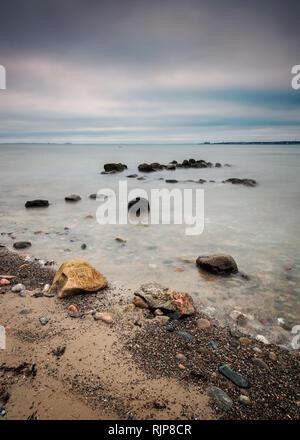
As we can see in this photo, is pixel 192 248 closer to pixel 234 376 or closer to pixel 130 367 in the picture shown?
pixel 234 376

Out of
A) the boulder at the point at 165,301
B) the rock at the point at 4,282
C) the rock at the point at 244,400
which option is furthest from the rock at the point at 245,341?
the rock at the point at 4,282

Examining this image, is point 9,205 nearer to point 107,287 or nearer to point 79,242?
point 79,242

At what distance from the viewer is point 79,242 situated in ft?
23.3

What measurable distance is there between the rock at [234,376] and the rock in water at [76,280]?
244cm

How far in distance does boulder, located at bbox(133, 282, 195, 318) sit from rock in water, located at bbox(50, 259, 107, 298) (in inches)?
33.5

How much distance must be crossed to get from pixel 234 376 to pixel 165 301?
1446 millimetres

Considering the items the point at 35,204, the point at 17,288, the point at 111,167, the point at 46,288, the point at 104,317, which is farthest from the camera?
the point at 111,167

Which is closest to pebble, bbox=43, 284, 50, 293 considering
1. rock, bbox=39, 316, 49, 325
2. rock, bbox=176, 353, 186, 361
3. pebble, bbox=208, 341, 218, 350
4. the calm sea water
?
rock, bbox=39, 316, 49, 325

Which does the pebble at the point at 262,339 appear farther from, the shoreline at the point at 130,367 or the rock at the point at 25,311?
the rock at the point at 25,311

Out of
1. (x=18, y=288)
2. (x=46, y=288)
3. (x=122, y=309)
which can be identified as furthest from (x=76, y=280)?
(x=18, y=288)

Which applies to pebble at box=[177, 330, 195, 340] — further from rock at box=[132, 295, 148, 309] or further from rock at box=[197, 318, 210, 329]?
rock at box=[132, 295, 148, 309]

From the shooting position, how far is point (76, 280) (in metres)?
4.07
